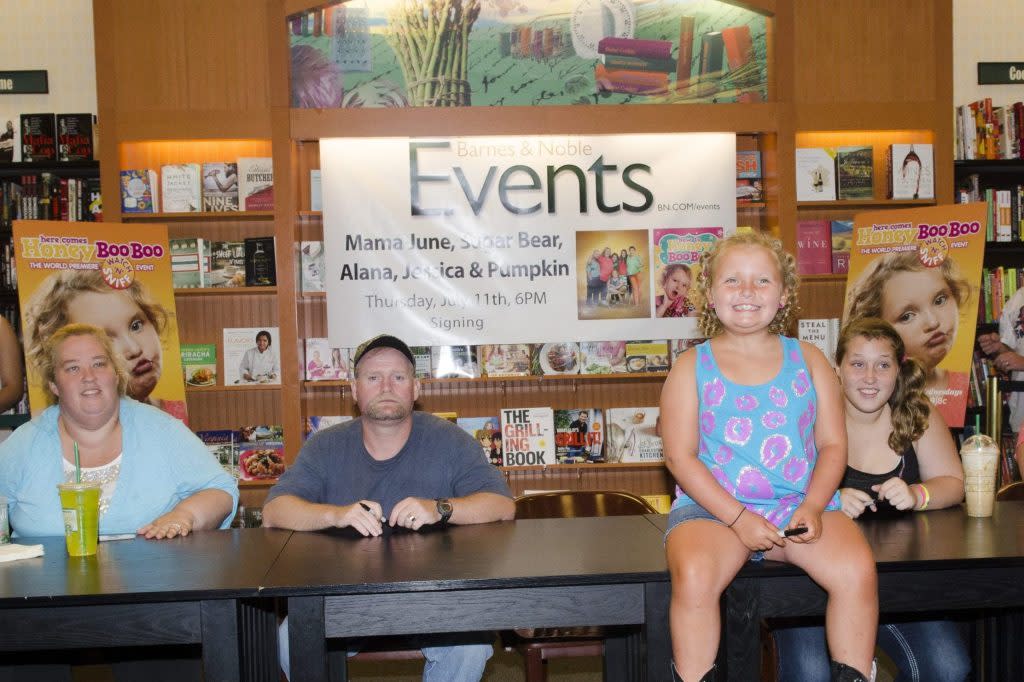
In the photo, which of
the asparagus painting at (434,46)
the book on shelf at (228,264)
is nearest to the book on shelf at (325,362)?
the book on shelf at (228,264)

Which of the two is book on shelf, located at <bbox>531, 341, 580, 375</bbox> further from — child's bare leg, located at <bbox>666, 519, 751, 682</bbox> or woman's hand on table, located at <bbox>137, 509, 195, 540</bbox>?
child's bare leg, located at <bbox>666, 519, 751, 682</bbox>

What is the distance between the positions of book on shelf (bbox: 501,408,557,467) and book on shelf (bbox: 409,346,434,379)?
1.44ft

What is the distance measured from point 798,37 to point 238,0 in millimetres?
2839

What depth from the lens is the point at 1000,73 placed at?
559cm

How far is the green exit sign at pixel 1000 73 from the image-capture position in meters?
5.59

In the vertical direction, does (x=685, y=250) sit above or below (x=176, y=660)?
above

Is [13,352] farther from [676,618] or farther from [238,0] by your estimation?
[676,618]

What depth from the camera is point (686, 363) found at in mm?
2197

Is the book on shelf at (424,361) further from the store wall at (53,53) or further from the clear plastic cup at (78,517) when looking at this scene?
the clear plastic cup at (78,517)

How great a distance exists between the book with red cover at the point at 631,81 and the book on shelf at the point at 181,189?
82.8 inches

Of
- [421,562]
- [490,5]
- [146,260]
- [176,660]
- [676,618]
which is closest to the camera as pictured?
[676,618]

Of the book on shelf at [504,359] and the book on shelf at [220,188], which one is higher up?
the book on shelf at [220,188]

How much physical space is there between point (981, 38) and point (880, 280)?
201 centimetres

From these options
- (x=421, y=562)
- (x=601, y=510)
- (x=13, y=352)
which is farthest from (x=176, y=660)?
(x=13, y=352)
